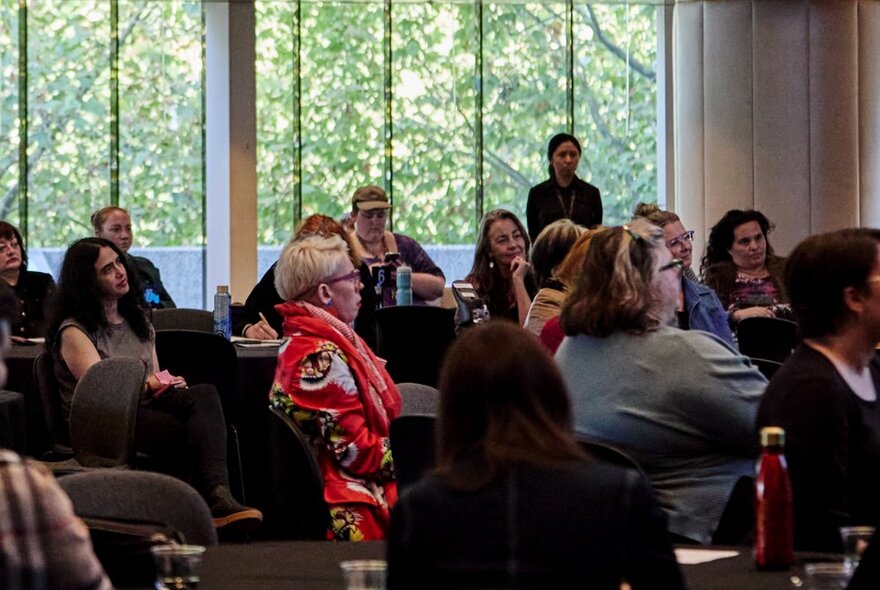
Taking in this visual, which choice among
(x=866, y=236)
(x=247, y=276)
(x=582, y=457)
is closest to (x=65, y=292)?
(x=866, y=236)

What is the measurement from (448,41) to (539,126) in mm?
1085

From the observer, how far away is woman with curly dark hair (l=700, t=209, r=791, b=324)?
7980 mm

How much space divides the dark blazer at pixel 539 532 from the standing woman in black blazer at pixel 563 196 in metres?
8.78

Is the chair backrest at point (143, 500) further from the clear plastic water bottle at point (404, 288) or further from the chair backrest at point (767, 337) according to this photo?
the clear plastic water bottle at point (404, 288)

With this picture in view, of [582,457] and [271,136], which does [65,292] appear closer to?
[582,457]

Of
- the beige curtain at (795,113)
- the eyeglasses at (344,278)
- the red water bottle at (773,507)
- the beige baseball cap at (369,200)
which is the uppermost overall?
the beige curtain at (795,113)

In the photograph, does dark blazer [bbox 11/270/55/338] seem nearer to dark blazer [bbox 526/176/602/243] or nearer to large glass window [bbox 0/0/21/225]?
dark blazer [bbox 526/176/602/243]

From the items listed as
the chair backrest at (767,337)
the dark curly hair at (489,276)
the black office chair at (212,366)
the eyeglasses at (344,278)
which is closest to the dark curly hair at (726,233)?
the dark curly hair at (489,276)

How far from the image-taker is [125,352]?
20.0ft

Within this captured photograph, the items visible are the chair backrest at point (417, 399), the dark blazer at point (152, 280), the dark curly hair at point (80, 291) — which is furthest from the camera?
the dark blazer at point (152, 280)

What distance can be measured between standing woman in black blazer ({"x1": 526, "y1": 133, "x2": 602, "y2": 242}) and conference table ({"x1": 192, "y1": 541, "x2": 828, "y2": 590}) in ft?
26.3

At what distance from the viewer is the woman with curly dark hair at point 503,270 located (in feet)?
24.1

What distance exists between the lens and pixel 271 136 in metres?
12.9

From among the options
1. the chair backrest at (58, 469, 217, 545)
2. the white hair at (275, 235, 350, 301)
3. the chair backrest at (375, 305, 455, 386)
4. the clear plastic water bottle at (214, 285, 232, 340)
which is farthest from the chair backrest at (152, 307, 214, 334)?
the chair backrest at (58, 469, 217, 545)
